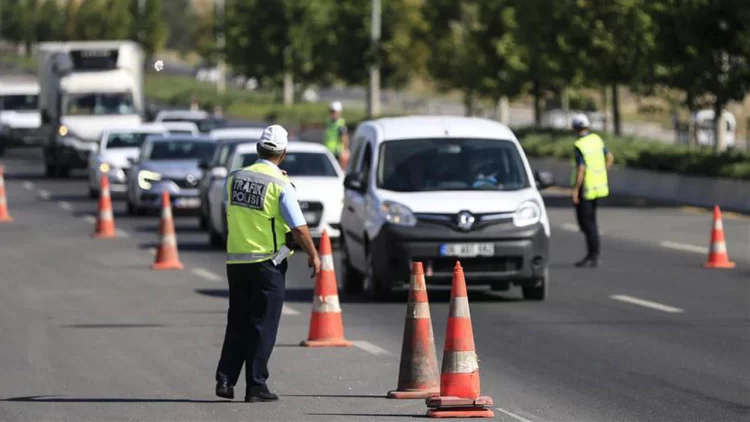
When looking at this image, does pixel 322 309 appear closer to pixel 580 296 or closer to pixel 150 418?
pixel 150 418

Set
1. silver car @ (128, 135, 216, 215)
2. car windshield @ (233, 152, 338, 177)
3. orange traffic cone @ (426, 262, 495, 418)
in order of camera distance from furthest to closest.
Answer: silver car @ (128, 135, 216, 215) → car windshield @ (233, 152, 338, 177) → orange traffic cone @ (426, 262, 495, 418)

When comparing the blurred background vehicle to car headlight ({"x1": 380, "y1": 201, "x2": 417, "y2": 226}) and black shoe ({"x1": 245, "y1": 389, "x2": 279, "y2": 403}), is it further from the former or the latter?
black shoe ({"x1": 245, "y1": 389, "x2": 279, "y2": 403})

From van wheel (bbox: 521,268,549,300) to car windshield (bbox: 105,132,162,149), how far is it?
21.0 metres

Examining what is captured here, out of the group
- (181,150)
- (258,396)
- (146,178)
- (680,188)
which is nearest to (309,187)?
(146,178)

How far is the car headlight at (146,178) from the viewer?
31031 millimetres

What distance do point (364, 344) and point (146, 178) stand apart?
17530mm

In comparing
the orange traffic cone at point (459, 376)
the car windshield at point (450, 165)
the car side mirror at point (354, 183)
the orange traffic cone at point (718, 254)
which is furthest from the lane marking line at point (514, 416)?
the orange traffic cone at point (718, 254)

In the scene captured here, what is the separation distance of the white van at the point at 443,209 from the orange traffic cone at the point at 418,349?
5.76m

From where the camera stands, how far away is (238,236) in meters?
10.8

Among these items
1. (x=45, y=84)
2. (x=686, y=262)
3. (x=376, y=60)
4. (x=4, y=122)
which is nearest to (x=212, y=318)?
(x=686, y=262)

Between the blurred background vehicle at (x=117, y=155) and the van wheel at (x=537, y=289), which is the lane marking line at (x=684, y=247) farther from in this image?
the blurred background vehicle at (x=117, y=155)

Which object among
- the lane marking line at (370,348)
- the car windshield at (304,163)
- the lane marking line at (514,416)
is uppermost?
the car windshield at (304,163)

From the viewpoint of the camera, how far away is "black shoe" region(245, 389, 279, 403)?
35.6ft

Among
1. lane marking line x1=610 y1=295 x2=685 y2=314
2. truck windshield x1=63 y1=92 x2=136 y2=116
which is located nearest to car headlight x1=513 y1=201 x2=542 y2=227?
lane marking line x1=610 y1=295 x2=685 y2=314
